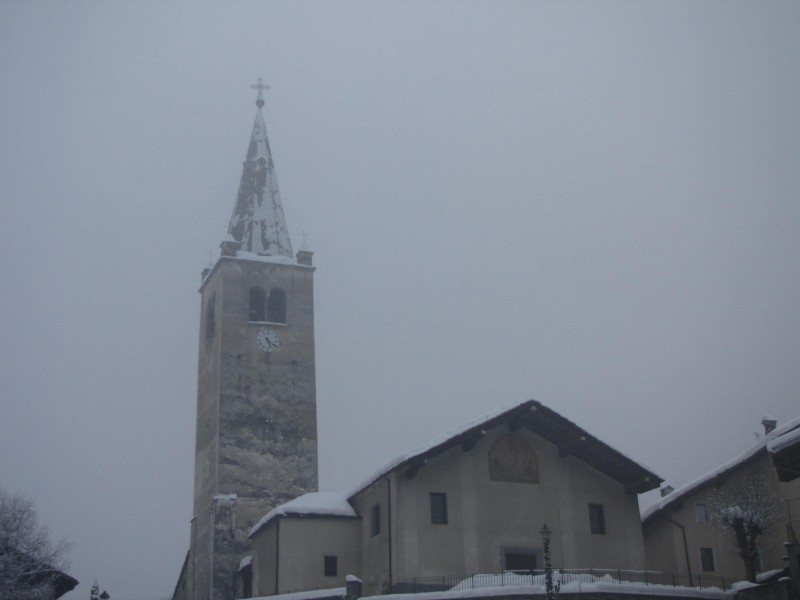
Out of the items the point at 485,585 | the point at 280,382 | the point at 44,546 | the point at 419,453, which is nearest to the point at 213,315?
the point at 280,382

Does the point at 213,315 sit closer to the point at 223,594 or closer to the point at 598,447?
the point at 223,594

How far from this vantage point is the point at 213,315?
58.7 meters

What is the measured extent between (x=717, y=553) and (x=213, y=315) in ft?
100

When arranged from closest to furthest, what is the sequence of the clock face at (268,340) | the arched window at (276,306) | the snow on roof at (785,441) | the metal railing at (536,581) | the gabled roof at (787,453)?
the snow on roof at (785,441)
the gabled roof at (787,453)
the metal railing at (536,581)
the clock face at (268,340)
the arched window at (276,306)

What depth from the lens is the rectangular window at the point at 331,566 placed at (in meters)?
40.1

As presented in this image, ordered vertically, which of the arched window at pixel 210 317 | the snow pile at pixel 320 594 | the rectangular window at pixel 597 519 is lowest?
the snow pile at pixel 320 594

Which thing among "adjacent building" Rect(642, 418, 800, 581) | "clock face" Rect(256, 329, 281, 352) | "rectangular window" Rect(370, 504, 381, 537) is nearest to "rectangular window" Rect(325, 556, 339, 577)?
"rectangular window" Rect(370, 504, 381, 537)

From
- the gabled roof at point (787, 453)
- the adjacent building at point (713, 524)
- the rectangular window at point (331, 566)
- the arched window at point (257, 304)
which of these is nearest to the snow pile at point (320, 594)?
the rectangular window at point (331, 566)

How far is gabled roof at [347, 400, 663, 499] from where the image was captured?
37750mm

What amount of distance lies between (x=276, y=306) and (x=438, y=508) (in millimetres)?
23404

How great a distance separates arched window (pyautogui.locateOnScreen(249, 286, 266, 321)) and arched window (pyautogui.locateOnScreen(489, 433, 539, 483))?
70.5 ft

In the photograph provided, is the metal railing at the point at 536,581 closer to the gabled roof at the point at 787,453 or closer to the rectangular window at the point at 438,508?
the rectangular window at the point at 438,508

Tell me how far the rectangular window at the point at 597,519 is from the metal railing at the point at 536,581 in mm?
3264

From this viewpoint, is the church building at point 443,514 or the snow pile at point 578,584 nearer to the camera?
the snow pile at point 578,584
